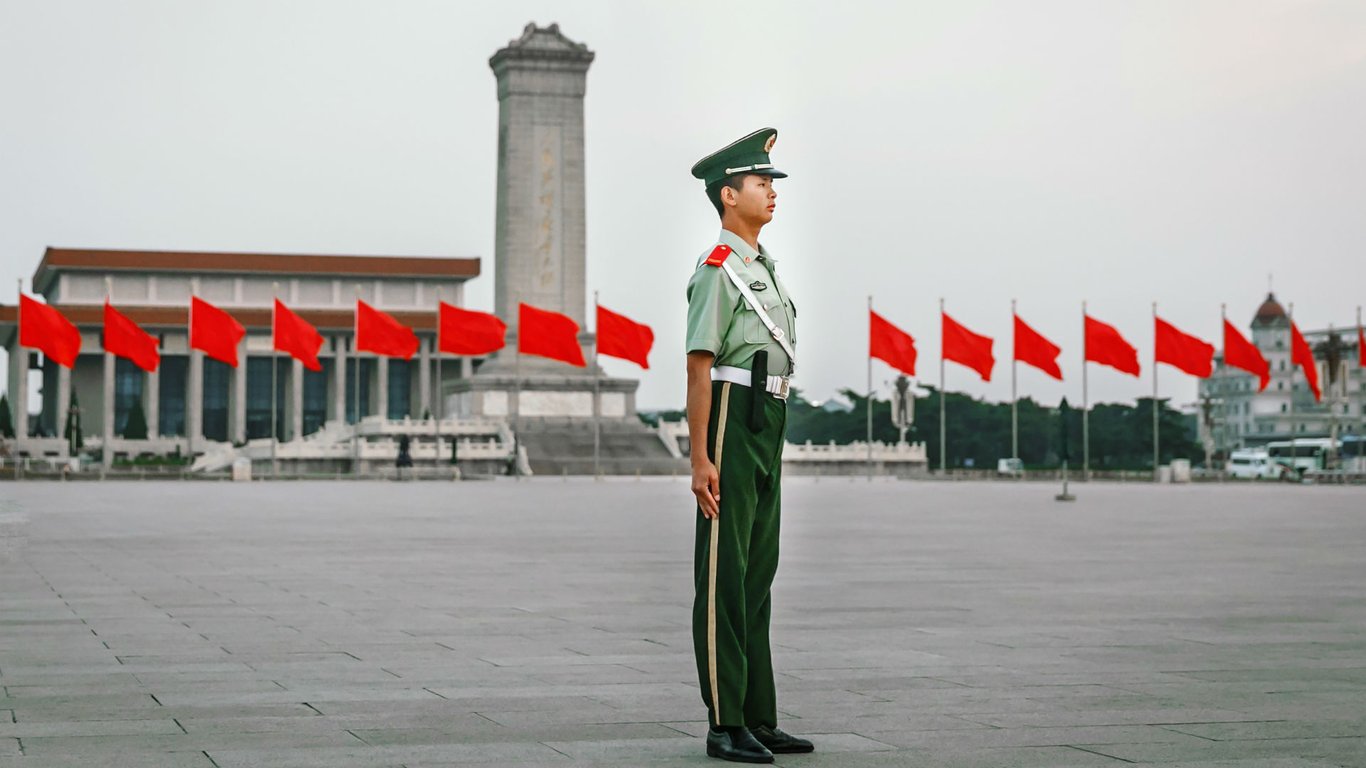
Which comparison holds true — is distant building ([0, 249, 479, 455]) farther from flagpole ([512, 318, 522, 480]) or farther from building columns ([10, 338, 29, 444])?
flagpole ([512, 318, 522, 480])

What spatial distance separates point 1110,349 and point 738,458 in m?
42.7

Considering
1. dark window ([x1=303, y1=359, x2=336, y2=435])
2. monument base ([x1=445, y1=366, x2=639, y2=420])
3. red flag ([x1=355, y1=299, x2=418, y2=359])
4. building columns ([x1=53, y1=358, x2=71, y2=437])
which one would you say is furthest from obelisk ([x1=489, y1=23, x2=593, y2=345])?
dark window ([x1=303, y1=359, x2=336, y2=435])

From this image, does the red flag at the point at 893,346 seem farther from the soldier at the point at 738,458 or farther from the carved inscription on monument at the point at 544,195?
the soldier at the point at 738,458

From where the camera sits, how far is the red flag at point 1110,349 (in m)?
47.2

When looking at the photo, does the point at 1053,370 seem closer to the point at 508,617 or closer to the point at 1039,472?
the point at 1039,472

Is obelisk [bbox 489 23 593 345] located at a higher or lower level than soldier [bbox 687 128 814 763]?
higher

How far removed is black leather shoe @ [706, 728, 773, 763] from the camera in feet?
18.9

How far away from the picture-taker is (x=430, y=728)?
21.0ft

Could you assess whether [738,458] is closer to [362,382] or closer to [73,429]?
[73,429]

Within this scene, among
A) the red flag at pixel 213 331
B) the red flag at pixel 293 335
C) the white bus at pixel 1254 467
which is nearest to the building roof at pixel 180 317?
the white bus at pixel 1254 467

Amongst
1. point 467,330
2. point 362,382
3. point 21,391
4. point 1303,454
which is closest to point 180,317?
point 21,391

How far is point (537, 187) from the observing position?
67438mm

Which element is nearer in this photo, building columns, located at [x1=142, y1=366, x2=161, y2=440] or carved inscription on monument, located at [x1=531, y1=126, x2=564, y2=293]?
carved inscription on monument, located at [x1=531, y1=126, x2=564, y2=293]

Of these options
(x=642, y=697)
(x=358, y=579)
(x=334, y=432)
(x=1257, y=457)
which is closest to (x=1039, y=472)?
(x=1257, y=457)
